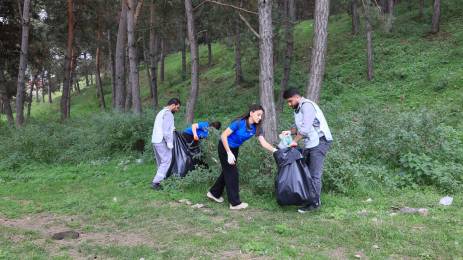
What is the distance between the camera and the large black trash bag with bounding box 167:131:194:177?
26.2 feet

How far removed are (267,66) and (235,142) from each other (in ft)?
8.98

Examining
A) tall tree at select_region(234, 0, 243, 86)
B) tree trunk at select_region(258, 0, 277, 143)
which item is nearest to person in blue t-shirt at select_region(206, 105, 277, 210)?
tree trunk at select_region(258, 0, 277, 143)

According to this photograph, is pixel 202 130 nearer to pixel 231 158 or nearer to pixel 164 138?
pixel 164 138

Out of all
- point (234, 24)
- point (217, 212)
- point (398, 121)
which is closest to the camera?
point (217, 212)

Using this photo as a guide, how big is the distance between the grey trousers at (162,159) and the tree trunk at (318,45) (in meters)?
3.73

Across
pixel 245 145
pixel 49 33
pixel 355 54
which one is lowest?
Result: pixel 245 145

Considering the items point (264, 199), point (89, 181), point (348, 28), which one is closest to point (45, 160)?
point (89, 181)

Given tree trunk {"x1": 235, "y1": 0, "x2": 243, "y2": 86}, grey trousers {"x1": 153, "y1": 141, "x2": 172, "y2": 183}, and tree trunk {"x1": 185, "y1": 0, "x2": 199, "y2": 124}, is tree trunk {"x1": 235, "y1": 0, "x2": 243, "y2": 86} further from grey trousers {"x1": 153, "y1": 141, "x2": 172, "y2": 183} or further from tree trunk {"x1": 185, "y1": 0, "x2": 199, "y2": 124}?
grey trousers {"x1": 153, "y1": 141, "x2": 172, "y2": 183}

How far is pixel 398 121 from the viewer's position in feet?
28.0

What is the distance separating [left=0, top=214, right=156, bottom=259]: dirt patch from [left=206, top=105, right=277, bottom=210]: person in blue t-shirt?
162cm

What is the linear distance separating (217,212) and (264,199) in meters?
0.89

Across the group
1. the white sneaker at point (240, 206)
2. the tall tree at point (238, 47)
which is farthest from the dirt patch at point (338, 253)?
the tall tree at point (238, 47)

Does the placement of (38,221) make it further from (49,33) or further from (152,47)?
(49,33)

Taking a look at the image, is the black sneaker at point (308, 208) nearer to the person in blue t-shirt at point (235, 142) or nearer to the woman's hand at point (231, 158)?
the person in blue t-shirt at point (235, 142)
